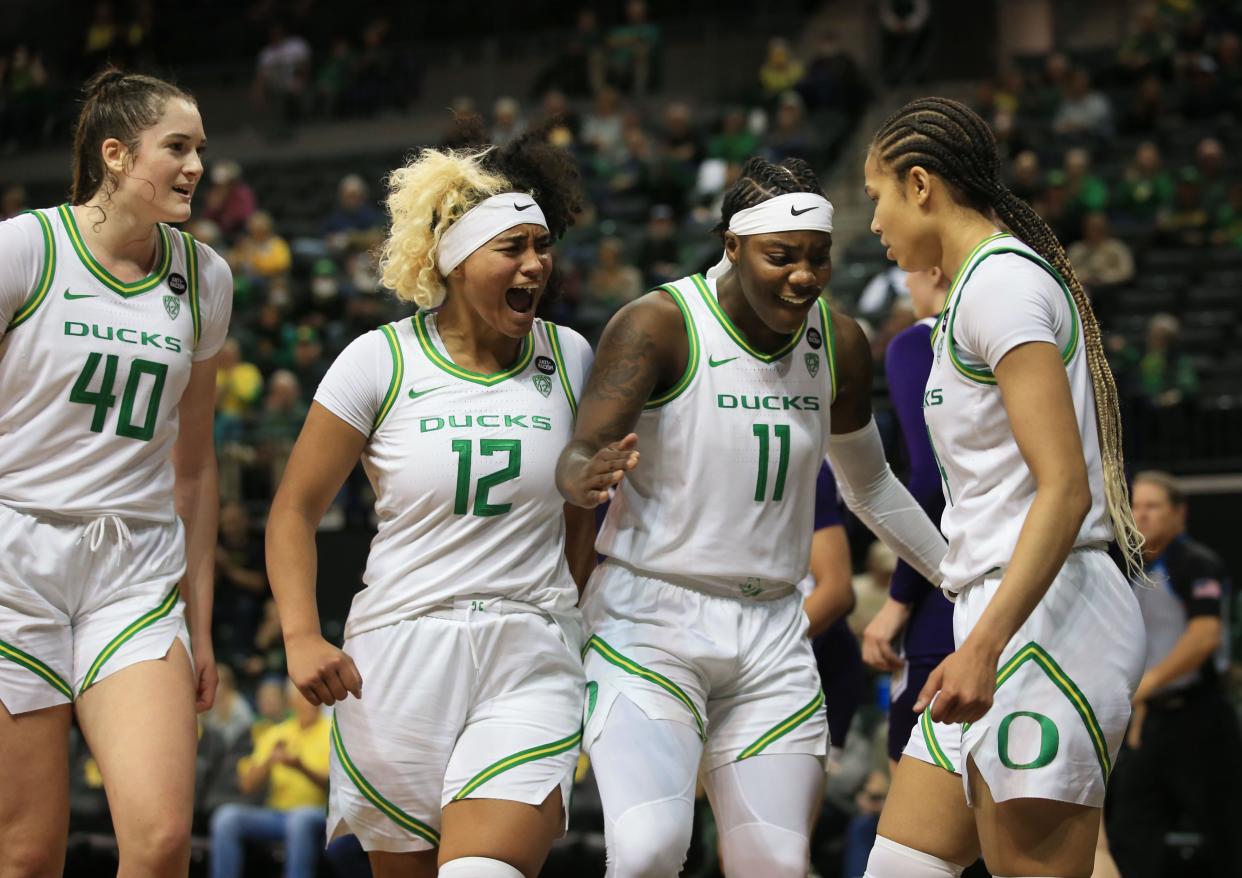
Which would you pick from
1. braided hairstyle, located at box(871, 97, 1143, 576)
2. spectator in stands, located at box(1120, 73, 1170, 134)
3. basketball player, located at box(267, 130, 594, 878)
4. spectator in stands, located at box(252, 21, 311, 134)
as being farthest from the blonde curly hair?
spectator in stands, located at box(252, 21, 311, 134)

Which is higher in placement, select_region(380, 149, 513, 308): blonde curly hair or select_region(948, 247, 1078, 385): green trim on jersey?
select_region(380, 149, 513, 308): blonde curly hair

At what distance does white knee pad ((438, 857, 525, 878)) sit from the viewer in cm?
364

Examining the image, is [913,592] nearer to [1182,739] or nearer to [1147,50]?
[1182,739]

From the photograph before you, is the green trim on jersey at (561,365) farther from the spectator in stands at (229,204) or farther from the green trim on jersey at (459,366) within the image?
the spectator in stands at (229,204)

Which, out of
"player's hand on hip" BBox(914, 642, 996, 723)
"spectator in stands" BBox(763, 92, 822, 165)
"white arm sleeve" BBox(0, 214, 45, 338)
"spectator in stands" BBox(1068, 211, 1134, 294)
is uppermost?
"spectator in stands" BBox(763, 92, 822, 165)

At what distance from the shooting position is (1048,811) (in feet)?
10.8

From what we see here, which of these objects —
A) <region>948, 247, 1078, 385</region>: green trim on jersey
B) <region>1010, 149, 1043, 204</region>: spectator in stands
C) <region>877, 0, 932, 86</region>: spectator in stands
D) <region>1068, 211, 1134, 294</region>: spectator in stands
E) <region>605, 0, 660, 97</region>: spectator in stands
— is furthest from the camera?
<region>605, 0, 660, 97</region>: spectator in stands

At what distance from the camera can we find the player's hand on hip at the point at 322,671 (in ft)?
12.4

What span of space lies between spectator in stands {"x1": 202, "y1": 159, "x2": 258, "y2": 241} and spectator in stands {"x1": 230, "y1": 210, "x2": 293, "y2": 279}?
748 millimetres

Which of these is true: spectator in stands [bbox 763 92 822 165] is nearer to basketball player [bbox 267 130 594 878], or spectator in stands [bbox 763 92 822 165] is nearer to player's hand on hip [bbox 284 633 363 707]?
basketball player [bbox 267 130 594 878]

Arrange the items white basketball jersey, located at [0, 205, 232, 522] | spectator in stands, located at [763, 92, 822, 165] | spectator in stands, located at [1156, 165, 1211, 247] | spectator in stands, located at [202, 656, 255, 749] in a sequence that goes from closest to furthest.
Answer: white basketball jersey, located at [0, 205, 232, 522]
spectator in stands, located at [202, 656, 255, 749]
spectator in stands, located at [1156, 165, 1211, 247]
spectator in stands, located at [763, 92, 822, 165]

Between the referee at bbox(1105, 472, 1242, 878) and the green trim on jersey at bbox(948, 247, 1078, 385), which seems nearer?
the green trim on jersey at bbox(948, 247, 1078, 385)

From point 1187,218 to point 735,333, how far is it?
9947 millimetres

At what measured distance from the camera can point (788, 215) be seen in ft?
12.8
